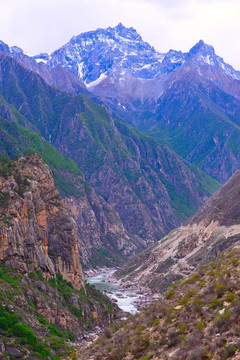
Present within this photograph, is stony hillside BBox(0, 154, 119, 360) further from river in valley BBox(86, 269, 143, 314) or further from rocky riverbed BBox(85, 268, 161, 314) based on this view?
rocky riverbed BBox(85, 268, 161, 314)

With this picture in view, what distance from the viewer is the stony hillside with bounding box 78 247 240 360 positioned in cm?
2257

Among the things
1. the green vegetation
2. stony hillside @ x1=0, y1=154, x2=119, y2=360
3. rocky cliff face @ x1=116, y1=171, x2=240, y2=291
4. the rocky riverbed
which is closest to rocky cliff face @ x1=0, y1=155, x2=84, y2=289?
stony hillside @ x1=0, y1=154, x2=119, y2=360

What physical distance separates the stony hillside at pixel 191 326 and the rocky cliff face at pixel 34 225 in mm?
47501

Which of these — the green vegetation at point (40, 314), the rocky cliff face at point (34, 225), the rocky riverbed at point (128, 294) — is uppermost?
the rocky cliff face at point (34, 225)

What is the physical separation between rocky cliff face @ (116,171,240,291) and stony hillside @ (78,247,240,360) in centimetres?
10287

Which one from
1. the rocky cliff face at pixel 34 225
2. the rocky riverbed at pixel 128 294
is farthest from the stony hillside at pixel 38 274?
the rocky riverbed at pixel 128 294

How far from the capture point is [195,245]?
16100cm

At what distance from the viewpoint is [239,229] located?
14400 centimetres

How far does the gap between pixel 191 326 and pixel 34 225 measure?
6900cm

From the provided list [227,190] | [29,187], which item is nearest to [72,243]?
[29,187]

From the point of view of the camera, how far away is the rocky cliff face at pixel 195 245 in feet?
479

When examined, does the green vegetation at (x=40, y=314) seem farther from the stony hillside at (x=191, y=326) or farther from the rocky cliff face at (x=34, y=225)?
the stony hillside at (x=191, y=326)

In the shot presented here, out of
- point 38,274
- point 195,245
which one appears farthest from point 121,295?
point 38,274

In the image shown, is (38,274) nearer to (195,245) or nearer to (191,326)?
(191,326)
